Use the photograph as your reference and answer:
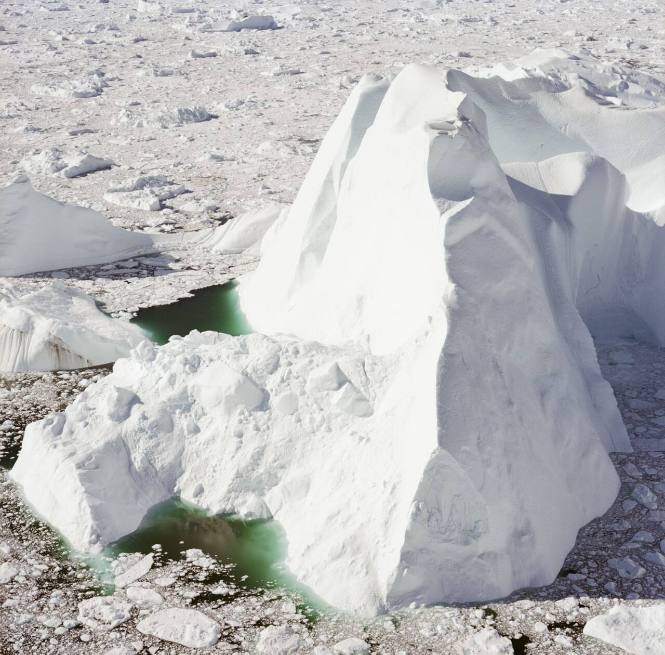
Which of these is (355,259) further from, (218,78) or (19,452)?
(218,78)

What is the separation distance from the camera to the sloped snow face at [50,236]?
9484mm

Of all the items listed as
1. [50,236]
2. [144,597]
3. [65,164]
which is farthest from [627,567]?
[65,164]

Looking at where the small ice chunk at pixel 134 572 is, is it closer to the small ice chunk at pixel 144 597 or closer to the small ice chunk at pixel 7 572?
the small ice chunk at pixel 144 597

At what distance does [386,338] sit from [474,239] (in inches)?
31.3

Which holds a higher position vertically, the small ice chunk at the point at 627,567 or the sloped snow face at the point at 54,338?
the small ice chunk at the point at 627,567

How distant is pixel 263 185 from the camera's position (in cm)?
1191

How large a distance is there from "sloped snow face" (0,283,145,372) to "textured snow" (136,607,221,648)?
322 cm

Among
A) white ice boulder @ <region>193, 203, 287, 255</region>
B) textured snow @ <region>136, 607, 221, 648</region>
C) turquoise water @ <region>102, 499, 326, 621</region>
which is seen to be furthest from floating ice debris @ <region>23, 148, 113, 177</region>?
textured snow @ <region>136, 607, 221, 648</region>

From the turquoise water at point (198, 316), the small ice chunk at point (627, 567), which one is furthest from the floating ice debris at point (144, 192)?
the small ice chunk at point (627, 567)

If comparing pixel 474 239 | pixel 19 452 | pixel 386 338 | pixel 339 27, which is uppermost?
pixel 474 239

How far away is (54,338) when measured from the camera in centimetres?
747

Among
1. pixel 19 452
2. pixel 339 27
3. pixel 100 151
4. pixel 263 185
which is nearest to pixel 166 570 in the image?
pixel 19 452

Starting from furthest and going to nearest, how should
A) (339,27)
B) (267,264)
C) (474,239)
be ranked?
(339,27) → (267,264) → (474,239)

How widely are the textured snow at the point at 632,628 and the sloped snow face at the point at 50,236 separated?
22.0ft
